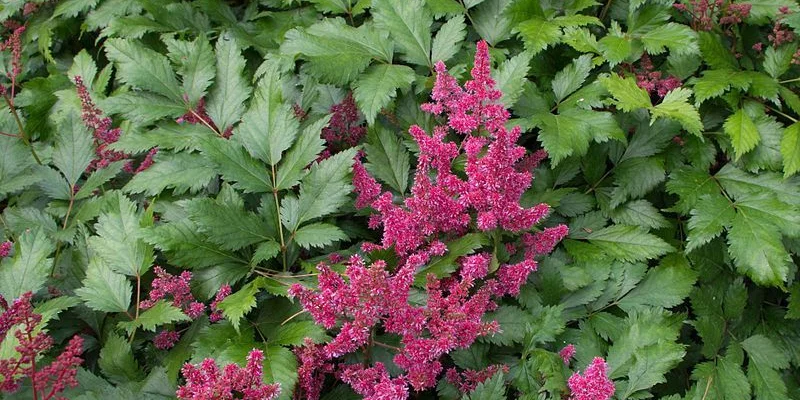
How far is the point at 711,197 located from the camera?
220 centimetres

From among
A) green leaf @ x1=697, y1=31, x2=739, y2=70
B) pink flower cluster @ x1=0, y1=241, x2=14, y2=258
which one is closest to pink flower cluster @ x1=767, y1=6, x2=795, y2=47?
green leaf @ x1=697, y1=31, x2=739, y2=70

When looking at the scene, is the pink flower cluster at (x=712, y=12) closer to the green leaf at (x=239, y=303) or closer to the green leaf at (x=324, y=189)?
the green leaf at (x=324, y=189)

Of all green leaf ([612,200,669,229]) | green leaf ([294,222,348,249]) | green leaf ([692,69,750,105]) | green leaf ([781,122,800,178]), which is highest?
green leaf ([692,69,750,105])

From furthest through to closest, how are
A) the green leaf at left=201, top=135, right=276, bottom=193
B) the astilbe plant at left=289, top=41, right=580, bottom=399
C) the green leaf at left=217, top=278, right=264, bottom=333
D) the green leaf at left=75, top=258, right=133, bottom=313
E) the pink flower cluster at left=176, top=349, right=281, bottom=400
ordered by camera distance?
1. the green leaf at left=201, top=135, right=276, bottom=193
2. the green leaf at left=75, top=258, right=133, bottom=313
3. the green leaf at left=217, top=278, right=264, bottom=333
4. the astilbe plant at left=289, top=41, right=580, bottom=399
5. the pink flower cluster at left=176, top=349, right=281, bottom=400

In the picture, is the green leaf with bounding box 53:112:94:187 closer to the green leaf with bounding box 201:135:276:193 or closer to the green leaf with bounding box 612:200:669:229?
the green leaf with bounding box 201:135:276:193

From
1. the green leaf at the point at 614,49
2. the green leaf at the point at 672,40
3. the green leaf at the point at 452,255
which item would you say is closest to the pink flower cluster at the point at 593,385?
the green leaf at the point at 452,255

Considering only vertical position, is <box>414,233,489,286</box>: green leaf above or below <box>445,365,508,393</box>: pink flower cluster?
above

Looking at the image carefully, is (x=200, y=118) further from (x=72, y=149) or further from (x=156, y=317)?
(x=156, y=317)

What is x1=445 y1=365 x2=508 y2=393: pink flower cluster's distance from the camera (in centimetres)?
188

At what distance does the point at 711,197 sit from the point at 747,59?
0.64 metres

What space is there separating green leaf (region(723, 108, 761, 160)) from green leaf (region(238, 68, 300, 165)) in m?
1.40

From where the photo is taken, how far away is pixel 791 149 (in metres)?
2.19

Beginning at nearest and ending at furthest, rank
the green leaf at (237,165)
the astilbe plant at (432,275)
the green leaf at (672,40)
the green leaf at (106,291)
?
the astilbe plant at (432,275), the green leaf at (106,291), the green leaf at (237,165), the green leaf at (672,40)

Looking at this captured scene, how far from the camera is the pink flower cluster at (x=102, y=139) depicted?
2.37 meters
